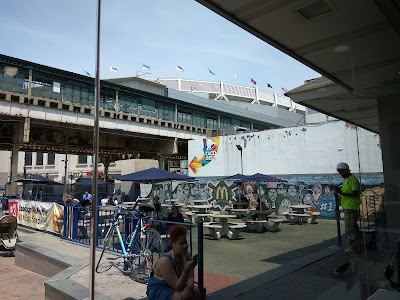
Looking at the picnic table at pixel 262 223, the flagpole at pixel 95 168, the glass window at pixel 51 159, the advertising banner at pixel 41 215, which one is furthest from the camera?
the glass window at pixel 51 159

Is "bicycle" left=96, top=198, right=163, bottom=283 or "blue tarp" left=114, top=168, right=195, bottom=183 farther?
"blue tarp" left=114, top=168, right=195, bottom=183

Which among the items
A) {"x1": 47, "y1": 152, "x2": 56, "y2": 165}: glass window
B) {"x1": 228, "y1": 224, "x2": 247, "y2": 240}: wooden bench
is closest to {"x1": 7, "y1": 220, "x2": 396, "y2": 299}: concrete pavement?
{"x1": 228, "y1": 224, "x2": 247, "y2": 240}: wooden bench

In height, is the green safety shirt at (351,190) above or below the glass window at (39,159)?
below

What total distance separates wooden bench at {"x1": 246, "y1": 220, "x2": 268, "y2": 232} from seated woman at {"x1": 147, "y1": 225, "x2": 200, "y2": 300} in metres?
8.34

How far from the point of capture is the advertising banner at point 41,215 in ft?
35.4

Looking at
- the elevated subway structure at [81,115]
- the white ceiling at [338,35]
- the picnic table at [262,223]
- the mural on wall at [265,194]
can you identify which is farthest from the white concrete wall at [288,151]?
the elevated subway structure at [81,115]

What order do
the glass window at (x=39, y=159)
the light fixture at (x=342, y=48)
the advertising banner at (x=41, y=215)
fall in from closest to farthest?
the light fixture at (x=342, y=48) → the advertising banner at (x=41, y=215) → the glass window at (x=39, y=159)

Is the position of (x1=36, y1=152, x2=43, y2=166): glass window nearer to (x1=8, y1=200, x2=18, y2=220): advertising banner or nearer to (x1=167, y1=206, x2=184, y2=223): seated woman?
(x1=8, y1=200, x2=18, y2=220): advertising banner

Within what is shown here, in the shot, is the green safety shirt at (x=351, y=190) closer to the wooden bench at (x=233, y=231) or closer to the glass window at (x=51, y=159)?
the wooden bench at (x=233, y=231)

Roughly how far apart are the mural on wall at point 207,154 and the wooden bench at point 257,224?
579 inches

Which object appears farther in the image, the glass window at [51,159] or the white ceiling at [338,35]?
the glass window at [51,159]

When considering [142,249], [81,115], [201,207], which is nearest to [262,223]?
[201,207]

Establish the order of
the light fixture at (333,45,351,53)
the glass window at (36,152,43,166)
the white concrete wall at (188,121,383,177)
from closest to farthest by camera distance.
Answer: the light fixture at (333,45,351,53) → the white concrete wall at (188,121,383,177) → the glass window at (36,152,43,166)

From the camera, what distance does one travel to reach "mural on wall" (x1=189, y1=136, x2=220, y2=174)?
27.2 metres
